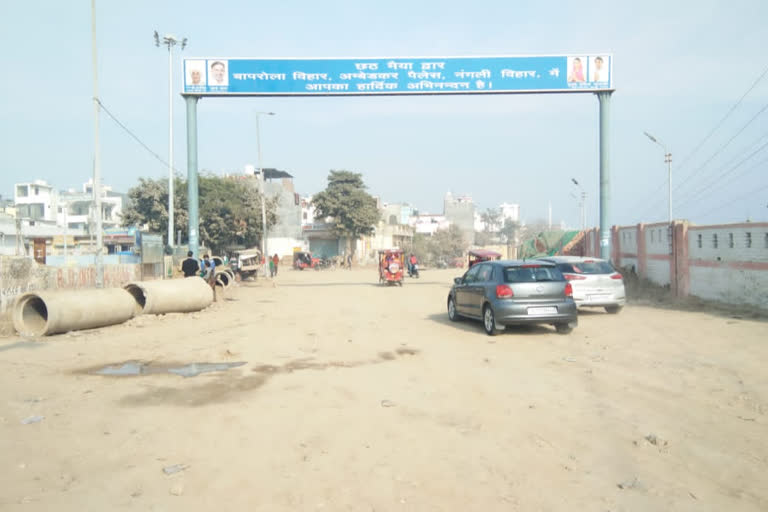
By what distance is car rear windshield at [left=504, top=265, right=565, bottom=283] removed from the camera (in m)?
11.7

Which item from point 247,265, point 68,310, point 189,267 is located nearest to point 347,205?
point 247,265

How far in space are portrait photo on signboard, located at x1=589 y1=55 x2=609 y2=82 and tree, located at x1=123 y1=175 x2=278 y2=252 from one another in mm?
30981

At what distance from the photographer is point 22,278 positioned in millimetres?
→ 16422

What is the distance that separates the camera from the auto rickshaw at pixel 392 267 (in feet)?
96.3

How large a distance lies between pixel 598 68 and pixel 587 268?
967 centimetres

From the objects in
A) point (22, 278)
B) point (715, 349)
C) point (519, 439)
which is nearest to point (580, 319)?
point (715, 349)

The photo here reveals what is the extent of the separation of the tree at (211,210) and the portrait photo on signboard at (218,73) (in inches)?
972

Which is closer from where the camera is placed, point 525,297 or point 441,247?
point 525,297

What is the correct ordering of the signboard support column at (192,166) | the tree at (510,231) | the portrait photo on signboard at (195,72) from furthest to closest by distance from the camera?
the tree at (510,231) → the signboard support column at (192,166) → the portrait photo on signboard at (195,72)

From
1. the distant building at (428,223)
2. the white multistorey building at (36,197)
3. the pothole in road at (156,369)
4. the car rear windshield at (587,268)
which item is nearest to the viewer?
the pothole in road at (156,369)

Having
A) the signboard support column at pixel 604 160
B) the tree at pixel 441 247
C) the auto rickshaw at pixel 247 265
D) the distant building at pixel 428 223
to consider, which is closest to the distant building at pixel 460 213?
the distant building at pixel 428 223

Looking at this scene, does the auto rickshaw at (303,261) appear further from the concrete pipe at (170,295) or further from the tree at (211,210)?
the concrete pipe at (170,295)

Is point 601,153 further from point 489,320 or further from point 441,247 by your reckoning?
point 441,247

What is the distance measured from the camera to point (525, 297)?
37.7 feet
